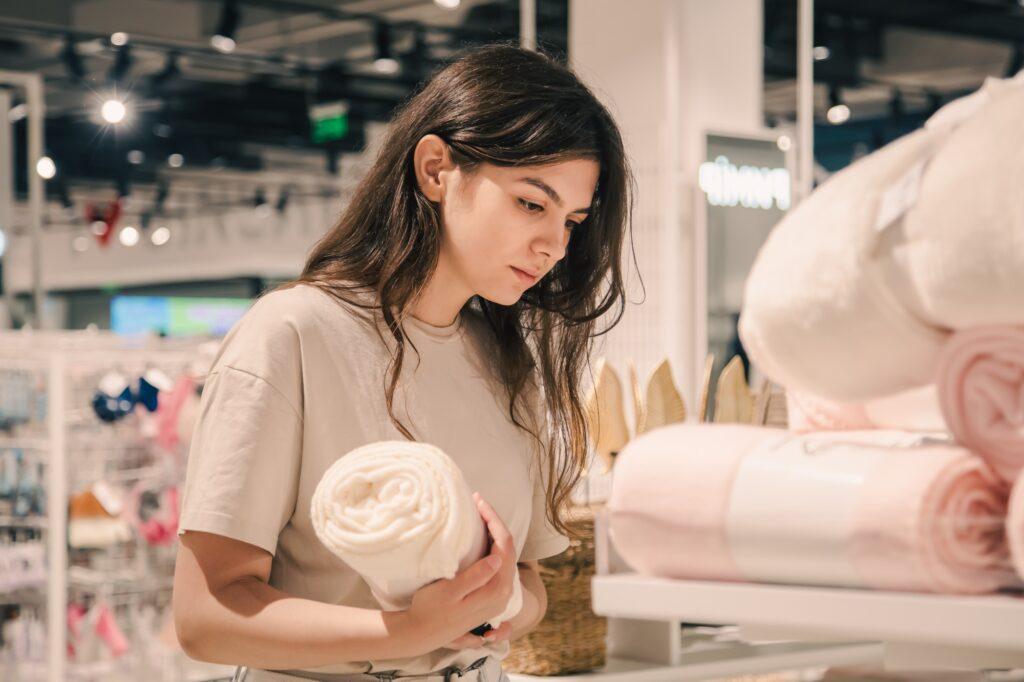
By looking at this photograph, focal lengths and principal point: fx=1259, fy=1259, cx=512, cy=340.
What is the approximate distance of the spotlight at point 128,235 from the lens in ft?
Answer: 71.5

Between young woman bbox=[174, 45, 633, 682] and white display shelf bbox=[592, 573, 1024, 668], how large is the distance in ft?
1.33

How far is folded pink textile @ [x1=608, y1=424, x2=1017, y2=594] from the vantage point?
25.6 inches

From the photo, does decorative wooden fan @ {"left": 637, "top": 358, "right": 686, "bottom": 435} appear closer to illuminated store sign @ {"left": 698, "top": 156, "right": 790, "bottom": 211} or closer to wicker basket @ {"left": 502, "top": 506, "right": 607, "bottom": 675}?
wicker basket @ {"left": 502, "top": 506, "right": 607, "bottom": 675}

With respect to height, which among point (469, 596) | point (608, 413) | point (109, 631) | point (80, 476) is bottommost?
point (109, 631)

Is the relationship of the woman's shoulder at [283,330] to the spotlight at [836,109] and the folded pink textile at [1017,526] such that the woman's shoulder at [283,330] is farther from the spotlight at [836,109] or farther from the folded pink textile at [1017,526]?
the spotlight at [836,109]

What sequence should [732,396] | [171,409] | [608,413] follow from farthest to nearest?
[171,409] → [608,413] → [732,396]

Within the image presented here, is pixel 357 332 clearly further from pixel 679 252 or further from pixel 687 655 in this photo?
pixel 679 252

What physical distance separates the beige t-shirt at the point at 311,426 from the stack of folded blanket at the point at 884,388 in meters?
0.65

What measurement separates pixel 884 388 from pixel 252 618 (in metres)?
0.79

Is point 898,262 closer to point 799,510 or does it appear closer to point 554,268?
point 799,510

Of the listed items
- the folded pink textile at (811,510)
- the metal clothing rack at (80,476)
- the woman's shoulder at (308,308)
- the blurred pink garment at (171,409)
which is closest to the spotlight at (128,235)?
the metal clothing rack at (80,476)

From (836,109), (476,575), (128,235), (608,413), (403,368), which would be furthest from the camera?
(128,235)

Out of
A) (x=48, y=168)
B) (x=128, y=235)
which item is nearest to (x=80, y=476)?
(x=48, y=168)

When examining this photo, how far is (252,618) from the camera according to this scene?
4.20 ft
